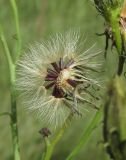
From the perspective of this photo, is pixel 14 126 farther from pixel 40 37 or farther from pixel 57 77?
pixel 40 37

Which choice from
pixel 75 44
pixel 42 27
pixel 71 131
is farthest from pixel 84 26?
pixel 75 44

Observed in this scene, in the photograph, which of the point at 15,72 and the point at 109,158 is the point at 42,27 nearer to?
the point at 15,72

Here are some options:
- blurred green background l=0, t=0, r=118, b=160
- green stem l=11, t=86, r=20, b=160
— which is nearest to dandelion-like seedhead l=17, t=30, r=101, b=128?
green stem l=11, t=86, r=20, b=160

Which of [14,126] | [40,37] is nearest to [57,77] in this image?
[14,126]

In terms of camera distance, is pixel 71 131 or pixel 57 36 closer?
pixel 57 36

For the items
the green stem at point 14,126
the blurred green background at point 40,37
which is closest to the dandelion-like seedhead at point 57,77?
the green stem at point 14,126

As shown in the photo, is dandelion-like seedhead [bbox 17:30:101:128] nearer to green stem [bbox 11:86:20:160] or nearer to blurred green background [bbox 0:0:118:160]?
green stem [bbox 11:86:20:160]
